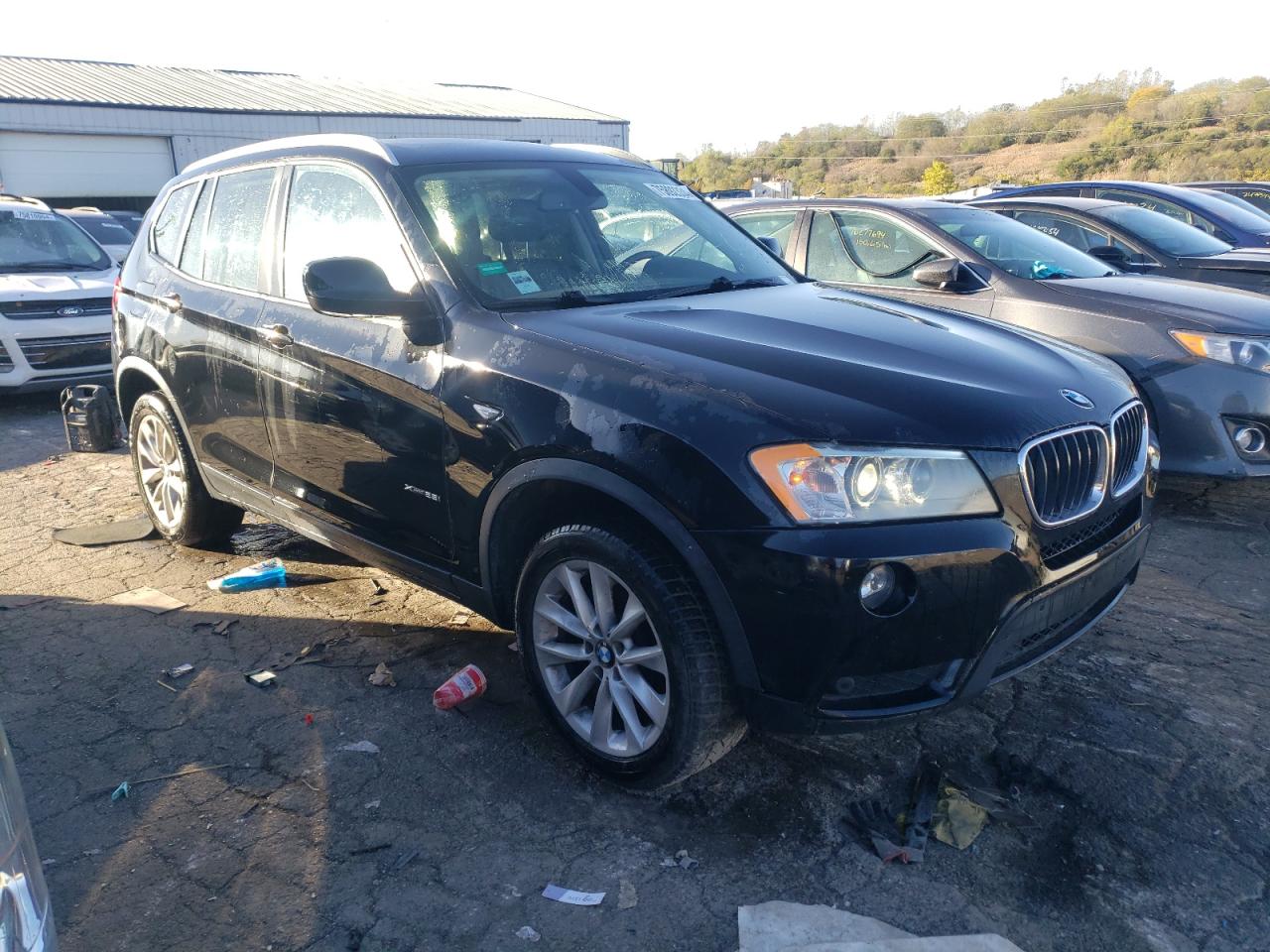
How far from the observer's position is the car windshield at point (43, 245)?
30.8 feet

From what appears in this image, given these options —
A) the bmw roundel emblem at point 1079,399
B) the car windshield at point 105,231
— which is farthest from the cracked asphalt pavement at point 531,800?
the car windshield at point 105,231

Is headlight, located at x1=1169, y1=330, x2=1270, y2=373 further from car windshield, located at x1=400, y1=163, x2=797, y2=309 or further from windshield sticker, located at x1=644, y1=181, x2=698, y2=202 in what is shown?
windshield sticker, located at x1=644, y1=181, x2=698, y2=202

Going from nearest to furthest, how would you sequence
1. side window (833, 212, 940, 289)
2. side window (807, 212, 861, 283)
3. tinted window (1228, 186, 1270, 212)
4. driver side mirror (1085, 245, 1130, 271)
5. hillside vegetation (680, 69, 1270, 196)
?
side window (833, 212, 940, 289), side window (807, 212, 861, 283), driver side mirror (1085, 245, 1130, 271), tinted window (1228, 186, 1270, 212), hillside vegetation (680, 69, 1270, 196)

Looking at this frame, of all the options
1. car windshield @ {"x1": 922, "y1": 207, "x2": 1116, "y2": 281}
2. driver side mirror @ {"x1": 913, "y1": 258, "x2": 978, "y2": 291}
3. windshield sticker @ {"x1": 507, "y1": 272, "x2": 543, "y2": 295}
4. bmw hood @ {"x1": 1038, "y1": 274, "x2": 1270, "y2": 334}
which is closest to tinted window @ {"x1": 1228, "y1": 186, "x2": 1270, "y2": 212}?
car windshield @ {"x1": 922, "y1": 207, "x2": 1116, "y2": 281}

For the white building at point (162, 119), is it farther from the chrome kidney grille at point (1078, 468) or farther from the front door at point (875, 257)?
the chrome kidney grille at point (1078, 468)

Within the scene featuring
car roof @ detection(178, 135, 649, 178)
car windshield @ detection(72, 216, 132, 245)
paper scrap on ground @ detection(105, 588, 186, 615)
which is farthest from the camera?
car windshield @ detection(72, 216, 132, 245)

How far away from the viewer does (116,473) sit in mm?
6777

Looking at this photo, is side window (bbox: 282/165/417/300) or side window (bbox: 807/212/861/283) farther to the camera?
side window (bbox: 807/212/861/283)

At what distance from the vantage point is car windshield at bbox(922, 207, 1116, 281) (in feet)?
19.9

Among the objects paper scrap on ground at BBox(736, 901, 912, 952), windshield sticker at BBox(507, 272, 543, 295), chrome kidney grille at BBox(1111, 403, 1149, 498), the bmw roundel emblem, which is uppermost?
windshield sticker at BBox(507, 272, 543, 295)

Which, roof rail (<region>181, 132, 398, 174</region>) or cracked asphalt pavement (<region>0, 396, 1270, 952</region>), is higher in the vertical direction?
roof rail (<region>181, 132, 398, 174</region>)

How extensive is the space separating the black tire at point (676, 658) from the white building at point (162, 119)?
28806 millimetres

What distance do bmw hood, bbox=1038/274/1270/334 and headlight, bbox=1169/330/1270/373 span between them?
5 centimetres

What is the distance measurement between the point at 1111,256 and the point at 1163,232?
1.35m
